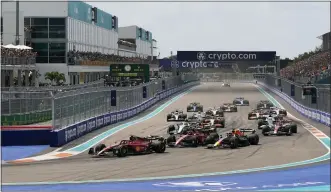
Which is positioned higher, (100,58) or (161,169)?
(100,58)

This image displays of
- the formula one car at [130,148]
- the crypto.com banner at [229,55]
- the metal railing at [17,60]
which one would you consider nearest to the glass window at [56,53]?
the metal railing at [17,60]

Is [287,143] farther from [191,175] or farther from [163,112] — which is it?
[163,112]

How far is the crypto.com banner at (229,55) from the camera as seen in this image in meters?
86.5

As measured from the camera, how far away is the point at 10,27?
75688 mm

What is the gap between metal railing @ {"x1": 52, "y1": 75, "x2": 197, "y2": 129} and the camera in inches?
1185

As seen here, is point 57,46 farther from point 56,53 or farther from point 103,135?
point 103,135

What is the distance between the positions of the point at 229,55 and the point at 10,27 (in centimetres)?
3007

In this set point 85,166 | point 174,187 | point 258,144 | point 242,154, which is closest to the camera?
point 174,187

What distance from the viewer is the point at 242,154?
2523 cm

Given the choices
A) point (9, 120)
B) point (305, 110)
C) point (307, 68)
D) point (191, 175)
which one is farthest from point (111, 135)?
point (307, 68)

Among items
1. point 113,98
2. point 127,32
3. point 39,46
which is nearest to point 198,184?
point 113,98

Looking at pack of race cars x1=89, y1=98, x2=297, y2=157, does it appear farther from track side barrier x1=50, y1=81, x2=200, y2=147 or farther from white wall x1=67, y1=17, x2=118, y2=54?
white wall x1=67, y1=17, x2=118, y2=54

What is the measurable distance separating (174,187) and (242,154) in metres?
8.16

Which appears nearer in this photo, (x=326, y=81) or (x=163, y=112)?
(x=163, y=112)
